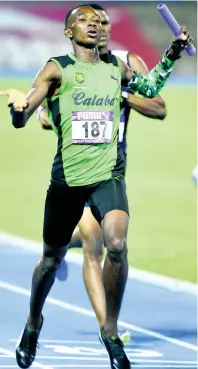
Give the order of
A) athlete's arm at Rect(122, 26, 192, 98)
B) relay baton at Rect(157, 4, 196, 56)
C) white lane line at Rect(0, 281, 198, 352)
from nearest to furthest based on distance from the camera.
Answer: relay baton at Rect(157, 4, 196, 56), athlete's arm at Rect(122, 26, 192, 98), white lane line at Rect(0, 281, 198, 352)

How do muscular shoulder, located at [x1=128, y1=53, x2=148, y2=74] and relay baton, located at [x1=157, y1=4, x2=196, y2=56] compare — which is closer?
relay baton, located at [x1=157, y1=4, x2=196, y2=56]

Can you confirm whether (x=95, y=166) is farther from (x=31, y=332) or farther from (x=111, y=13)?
(x=111, y=13)

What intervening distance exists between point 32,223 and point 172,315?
576 centimetres

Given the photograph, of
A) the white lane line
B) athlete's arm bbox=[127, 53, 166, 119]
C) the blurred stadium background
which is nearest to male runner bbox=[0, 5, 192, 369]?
athlete's arm bbox=[127, 53, 166, 119]

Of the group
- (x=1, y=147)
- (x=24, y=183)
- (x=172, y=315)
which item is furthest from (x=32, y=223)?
(x=1, y=147)

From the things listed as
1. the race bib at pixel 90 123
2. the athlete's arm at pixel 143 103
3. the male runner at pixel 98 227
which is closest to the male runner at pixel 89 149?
the race bib at pixel 90 123

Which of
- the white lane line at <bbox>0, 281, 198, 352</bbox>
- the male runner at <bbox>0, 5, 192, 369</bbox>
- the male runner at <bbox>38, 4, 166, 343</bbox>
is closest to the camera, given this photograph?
the male runner at <bbox>0, 5, 192, 369</bbox>

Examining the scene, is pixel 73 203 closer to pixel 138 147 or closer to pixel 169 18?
pixel 169 18

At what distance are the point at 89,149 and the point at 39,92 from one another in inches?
22.4

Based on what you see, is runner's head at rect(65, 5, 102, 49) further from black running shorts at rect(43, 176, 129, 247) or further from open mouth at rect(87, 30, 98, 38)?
black running shorts at rect(43, 176, 129, 247)

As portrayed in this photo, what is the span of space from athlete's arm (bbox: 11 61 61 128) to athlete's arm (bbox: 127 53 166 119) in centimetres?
150

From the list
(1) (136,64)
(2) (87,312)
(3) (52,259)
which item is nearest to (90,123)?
(3) (52,259)

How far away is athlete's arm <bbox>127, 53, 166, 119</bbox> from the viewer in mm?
10516

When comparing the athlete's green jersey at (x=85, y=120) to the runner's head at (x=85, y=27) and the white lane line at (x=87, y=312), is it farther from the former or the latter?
the white lane line at (x=87, y=312)
